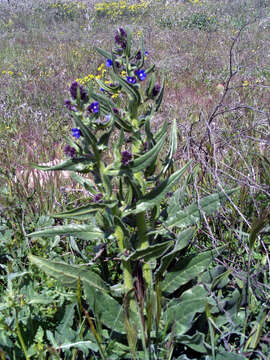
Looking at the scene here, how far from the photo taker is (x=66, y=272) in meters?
1.65

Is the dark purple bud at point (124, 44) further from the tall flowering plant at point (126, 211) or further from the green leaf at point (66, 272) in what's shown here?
the green leaf at point (66, 272)

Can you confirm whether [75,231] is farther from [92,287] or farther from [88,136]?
[88,136]

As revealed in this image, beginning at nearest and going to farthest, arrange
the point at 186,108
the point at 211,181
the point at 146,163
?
1. the point at 146,163
2. the point at 211,181
3. the point at 186,108

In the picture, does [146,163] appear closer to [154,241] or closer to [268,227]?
[154,241]

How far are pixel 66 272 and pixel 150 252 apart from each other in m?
0.38

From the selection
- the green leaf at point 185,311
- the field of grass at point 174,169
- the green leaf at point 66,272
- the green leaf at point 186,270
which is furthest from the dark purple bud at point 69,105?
the green leaf at point 185,311

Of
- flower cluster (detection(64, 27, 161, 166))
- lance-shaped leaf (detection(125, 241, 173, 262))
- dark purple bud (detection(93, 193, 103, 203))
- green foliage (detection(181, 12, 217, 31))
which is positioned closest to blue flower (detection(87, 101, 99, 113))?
flower cluster (detection(64, 27, 161, 166))

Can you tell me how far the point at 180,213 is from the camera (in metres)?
1.82

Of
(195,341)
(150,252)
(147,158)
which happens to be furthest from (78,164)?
(195,341)

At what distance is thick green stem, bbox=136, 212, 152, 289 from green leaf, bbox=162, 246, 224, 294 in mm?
77

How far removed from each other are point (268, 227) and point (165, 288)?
0.66 meters

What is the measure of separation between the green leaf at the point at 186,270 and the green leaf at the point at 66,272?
34 cm

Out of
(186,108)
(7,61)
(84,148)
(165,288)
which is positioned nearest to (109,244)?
(165,288)

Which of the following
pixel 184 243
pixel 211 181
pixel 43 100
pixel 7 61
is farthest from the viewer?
pixel 7 61
